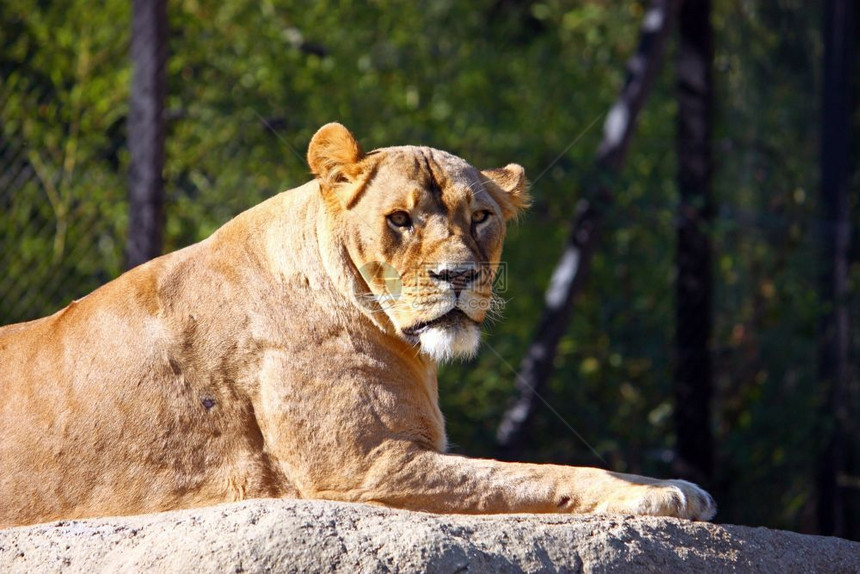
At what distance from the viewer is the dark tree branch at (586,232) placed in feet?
20.1

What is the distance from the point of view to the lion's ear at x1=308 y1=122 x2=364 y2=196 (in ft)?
10.7

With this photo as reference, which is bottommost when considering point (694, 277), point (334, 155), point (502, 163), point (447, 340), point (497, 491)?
point (694, 277)

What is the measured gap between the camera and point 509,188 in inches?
142

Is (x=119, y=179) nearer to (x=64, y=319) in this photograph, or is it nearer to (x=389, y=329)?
(x=64, y=319)

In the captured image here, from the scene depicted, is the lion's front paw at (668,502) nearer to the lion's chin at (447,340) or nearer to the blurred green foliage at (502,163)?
the lion's chin at (447,340)

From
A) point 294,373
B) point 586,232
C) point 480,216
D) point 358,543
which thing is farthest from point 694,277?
point 358,543

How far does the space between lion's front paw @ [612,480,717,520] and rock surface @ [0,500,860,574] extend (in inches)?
→ 2.4

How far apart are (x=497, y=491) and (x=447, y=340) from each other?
47 centimetres

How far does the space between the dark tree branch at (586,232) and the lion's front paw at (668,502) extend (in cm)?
316

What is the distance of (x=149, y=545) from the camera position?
2.46 metres

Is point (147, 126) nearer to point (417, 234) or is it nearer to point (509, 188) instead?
point (509, 188)

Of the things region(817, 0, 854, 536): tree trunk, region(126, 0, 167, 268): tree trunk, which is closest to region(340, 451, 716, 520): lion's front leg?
region(126, 0, 167, 268): tree trunk

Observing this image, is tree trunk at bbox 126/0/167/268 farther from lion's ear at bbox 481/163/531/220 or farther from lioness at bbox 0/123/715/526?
lion's ear at bbox 481/163/531/220

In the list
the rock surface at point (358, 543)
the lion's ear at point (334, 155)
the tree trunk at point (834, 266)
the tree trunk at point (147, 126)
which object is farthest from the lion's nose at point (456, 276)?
the tree trunk at point (834, 266)
